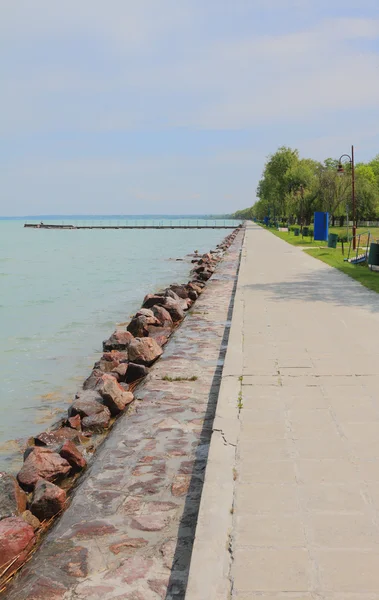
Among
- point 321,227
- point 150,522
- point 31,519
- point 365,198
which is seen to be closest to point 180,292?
point 31,519

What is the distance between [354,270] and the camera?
17688 mm

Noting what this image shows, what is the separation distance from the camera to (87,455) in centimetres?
563

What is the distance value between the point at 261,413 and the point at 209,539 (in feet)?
6.88

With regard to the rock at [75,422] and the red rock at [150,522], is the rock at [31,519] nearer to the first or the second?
the red rock at [150,522]

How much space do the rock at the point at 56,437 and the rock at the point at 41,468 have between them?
76 centimetres

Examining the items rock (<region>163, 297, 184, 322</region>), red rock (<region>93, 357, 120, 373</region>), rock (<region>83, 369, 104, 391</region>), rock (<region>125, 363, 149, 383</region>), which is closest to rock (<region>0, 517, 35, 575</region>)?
rock (<region>83, 369, 104, 391</region>)

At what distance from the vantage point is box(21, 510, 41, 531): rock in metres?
4.18

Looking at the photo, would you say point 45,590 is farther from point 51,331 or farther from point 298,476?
point 51,331

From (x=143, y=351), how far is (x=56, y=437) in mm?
2892

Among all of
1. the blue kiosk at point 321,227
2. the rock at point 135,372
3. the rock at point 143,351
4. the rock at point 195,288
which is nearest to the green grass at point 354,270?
the rock at point 195,288

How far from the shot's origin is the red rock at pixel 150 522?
3910 mm

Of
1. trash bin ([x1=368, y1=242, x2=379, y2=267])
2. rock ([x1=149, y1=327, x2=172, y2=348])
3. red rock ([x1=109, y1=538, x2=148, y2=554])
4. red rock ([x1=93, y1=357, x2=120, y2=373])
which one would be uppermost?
trash bin ([x1=368, y1=242, x2=379, y2=267])

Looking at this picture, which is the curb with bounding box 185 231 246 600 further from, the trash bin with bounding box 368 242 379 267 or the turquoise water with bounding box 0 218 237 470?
the trash bin with bounding box 368 242 379 267

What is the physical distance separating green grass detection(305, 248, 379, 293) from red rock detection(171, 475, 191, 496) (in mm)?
9414
